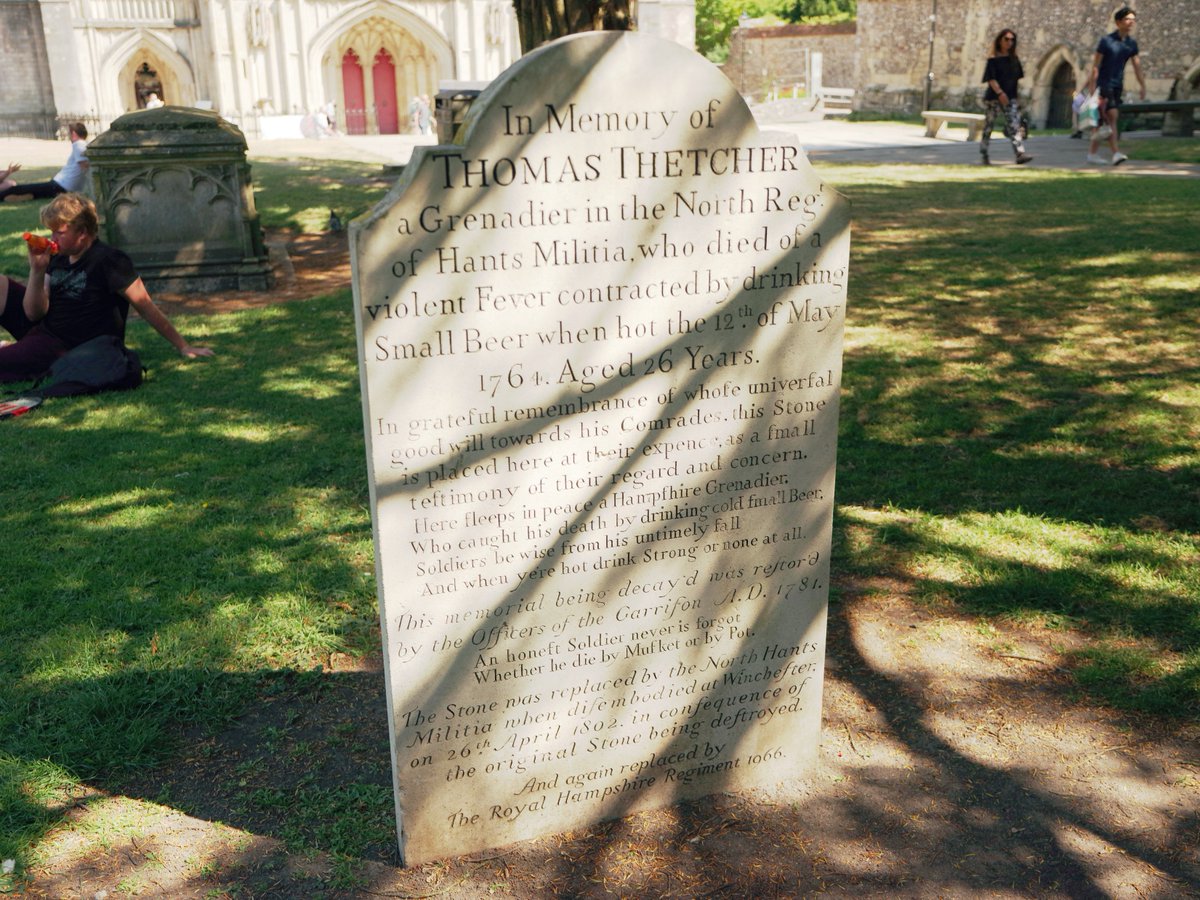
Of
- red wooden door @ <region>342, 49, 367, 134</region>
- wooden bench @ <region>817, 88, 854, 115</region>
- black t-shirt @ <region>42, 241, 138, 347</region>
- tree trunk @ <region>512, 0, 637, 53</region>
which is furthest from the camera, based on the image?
red wooden door @ <region>342, 49, 367, 134</region>

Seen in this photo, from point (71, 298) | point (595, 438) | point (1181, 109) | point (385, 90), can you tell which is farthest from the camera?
point (385, 90)

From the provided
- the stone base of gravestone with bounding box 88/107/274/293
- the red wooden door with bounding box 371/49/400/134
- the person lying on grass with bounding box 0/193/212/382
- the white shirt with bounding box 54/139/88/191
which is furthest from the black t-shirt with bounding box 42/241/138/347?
the red wooden door with bounding box 371/49/400/134

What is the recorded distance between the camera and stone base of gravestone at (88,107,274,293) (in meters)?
10.3

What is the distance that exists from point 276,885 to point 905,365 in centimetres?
555

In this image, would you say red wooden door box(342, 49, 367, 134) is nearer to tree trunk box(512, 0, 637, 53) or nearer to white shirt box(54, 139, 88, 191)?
white shirt box(54, 139, 88, 191)

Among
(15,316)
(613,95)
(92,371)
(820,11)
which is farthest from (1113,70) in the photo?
(820,11)

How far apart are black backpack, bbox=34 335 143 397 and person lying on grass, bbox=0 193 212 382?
13 cm

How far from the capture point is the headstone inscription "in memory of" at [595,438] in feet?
8.81

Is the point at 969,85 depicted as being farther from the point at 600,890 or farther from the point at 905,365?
the point at 600,890

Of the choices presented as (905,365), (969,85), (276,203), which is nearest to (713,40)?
(969,85)

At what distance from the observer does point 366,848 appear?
310 cm

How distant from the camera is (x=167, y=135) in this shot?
33.7ft

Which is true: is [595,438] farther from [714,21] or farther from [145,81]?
[714,21]

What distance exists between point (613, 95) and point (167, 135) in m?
8.90
